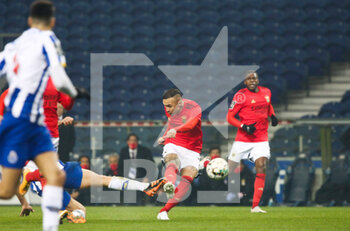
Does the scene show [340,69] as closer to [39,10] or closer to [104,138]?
[104,138]

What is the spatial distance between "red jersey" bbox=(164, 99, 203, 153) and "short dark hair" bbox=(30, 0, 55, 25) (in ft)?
11.8

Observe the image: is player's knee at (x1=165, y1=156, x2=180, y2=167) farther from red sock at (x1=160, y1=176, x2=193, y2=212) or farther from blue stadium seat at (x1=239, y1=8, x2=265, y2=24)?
blue stadium seat at (x1=239, y1=8, x2=265, y2=24)

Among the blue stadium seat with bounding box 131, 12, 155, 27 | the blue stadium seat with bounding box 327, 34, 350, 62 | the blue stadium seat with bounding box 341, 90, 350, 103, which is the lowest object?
the blue stadium seat with bounding box 341, 90, 350, 103

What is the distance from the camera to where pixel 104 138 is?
13.1m

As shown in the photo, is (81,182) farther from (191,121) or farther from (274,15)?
(274,15)

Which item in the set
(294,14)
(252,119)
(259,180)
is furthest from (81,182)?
(294,14)

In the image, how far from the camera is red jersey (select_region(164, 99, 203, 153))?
8.62 m

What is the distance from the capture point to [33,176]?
7.61 m

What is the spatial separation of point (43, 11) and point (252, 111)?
6.18m

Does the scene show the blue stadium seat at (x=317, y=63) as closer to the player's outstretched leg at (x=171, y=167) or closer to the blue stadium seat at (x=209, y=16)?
the blue stadium seat at (x=209, y=16)

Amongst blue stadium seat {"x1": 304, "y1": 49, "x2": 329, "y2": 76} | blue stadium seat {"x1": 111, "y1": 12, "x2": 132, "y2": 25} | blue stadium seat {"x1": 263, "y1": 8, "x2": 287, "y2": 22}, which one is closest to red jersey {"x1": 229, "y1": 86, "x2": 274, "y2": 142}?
blue stadium seat {"x1": 304, "y1": 49, "x2": 329, "y2": 76}

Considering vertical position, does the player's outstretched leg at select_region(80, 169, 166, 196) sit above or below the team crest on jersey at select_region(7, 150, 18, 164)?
below

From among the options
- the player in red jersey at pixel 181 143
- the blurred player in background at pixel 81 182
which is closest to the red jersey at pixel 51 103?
the blurred player in background at pixel 81 182

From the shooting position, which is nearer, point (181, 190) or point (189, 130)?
point (181, 190)
